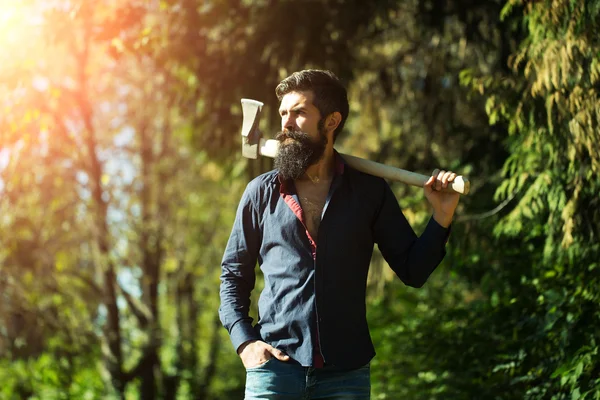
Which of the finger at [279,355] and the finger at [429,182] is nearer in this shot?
the finger at [279,355]

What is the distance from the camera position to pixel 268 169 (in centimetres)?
875

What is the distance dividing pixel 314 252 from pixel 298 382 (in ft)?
1.51

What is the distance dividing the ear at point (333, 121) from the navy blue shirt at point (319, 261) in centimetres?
17

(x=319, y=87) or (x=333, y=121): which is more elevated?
(x=319, y=87)

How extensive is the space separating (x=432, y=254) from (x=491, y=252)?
3761 mm

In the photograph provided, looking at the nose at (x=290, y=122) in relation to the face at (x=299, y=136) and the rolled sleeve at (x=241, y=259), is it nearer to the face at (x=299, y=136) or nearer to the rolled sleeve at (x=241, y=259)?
the face at (x=299, y=136)

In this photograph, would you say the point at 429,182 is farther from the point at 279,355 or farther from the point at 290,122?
the point at 279,355

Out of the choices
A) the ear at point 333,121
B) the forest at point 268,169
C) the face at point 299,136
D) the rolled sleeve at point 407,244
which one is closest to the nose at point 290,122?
the face at point 299,136

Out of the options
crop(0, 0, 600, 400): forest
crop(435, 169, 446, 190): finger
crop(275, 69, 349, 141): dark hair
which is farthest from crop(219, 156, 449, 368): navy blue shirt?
crop(0, 0, 600, 400): forest

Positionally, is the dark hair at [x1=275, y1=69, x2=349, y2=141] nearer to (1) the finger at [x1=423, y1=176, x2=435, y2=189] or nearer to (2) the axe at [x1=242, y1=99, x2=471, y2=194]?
(2) the axe at [x1=242, y1=99, x2=471, y2=194]

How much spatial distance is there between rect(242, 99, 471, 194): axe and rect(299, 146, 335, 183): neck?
84 millimetres

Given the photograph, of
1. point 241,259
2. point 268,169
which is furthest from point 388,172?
point 268,169

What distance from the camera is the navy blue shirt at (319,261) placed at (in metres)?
3.18

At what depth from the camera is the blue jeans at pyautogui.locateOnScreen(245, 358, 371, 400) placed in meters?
3.13
